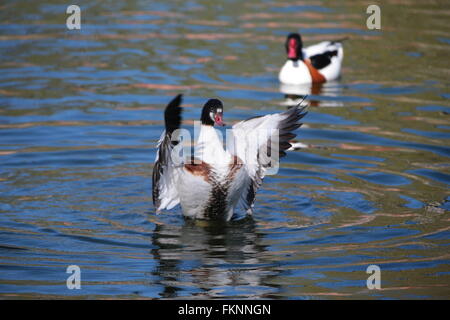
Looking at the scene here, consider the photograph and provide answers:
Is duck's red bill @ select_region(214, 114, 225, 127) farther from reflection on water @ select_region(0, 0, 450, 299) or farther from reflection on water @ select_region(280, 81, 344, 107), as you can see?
reflection on water @ select_region(280, 81, 344, 107)

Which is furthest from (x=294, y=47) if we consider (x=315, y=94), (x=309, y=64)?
(x=315, y=94)

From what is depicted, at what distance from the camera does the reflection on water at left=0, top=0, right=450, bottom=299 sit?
7277 mm

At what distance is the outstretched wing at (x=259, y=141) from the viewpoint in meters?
8.59

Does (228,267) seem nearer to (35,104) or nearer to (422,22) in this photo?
Result: (35,104)

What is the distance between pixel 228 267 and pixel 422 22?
11.9m

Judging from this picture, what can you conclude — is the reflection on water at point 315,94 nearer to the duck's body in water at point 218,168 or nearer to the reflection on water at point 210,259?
the duck's body in water at point 218,168

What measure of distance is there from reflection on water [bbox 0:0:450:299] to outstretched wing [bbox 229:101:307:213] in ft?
1.40

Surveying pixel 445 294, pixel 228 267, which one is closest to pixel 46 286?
pixel 228 267

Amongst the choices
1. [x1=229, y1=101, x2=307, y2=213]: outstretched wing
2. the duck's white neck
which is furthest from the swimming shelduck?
the duck's white neck

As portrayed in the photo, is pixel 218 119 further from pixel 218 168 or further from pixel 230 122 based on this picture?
pixel 230 122

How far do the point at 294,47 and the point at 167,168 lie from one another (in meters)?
7.29

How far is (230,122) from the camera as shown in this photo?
39.5 feet

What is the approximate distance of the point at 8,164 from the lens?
10289 millimetres
